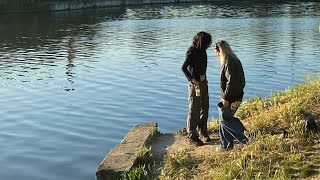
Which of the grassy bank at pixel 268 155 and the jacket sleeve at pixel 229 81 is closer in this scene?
the grassy bank at pixel 268 155

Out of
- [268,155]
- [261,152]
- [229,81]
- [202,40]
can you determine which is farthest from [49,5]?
[268,155]

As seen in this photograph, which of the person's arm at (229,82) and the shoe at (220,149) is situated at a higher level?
the person's arm at (229,82)

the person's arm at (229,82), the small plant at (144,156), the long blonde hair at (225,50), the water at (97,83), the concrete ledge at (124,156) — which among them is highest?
the long blonde hair at (225,50)

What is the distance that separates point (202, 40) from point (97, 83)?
1236 cm

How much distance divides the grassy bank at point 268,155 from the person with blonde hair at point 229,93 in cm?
23

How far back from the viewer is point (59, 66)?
25.3 metres

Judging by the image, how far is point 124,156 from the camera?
28.8ft

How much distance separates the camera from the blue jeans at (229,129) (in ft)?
27.7

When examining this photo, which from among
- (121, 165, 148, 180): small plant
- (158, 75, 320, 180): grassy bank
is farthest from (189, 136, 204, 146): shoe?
(121, 165, 148, 180): small plant

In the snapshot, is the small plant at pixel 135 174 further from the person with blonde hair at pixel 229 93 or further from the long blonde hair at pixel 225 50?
the long blonde hair at pixel 225 50

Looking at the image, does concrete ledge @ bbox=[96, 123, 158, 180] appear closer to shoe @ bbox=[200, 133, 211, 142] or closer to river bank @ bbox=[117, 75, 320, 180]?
river bank @ bbox=[117, 75, 320, 180]

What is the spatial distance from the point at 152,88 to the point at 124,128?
562 centimetres

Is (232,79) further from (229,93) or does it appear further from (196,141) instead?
(196,141)

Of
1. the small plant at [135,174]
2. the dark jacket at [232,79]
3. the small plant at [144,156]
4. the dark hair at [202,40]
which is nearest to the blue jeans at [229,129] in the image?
the dark jacket at [232,79]
